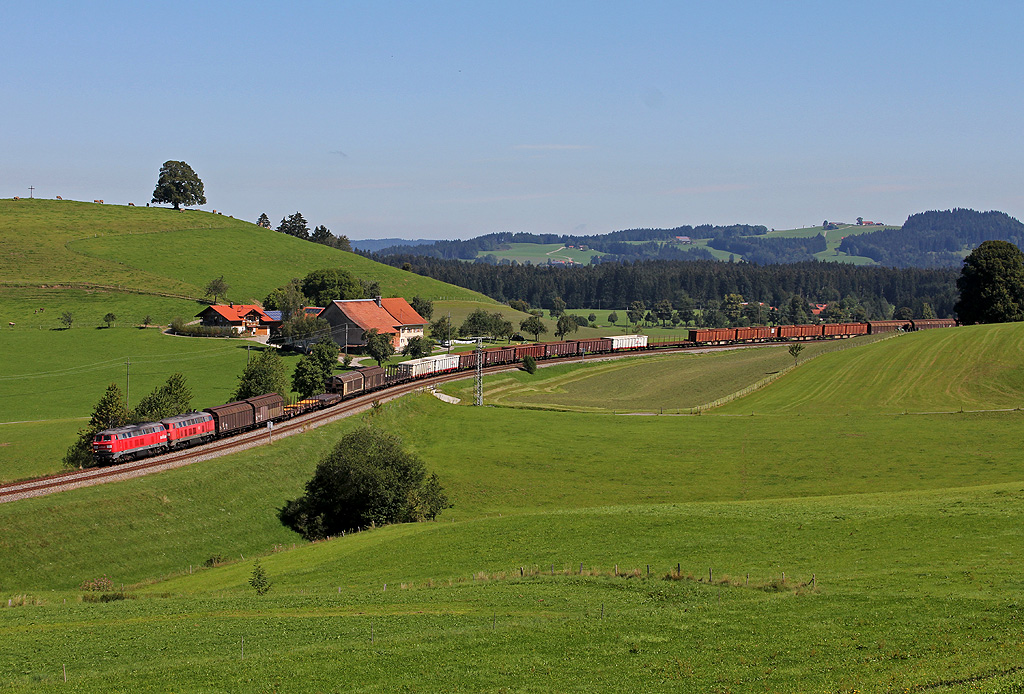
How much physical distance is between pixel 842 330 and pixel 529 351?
72.1 m

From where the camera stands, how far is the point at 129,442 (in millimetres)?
60844

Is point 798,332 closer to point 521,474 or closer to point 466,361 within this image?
point 466,361

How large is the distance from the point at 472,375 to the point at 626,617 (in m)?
82.0

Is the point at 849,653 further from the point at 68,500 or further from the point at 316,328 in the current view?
the point at 316,328

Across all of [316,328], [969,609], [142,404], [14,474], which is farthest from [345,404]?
[969,609]

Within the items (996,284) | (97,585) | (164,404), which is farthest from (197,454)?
(996,284)

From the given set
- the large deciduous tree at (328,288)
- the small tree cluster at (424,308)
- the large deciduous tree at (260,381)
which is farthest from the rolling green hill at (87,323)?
the small tree cluster at (424,308)

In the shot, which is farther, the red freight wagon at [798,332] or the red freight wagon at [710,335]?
the red freight wagon at [798,332]

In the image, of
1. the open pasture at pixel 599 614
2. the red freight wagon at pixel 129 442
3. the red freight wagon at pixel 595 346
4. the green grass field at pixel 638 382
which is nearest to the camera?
the open pasture at pixel 599 614

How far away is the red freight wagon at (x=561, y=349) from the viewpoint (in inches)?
5108

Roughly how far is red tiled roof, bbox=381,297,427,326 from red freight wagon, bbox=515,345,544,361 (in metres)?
31.3

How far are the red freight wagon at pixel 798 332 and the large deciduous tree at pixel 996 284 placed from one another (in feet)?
86.0

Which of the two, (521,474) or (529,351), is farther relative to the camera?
(529,351)

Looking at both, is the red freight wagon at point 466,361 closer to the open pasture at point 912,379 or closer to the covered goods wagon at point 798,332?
the open pasture at point 912,379
